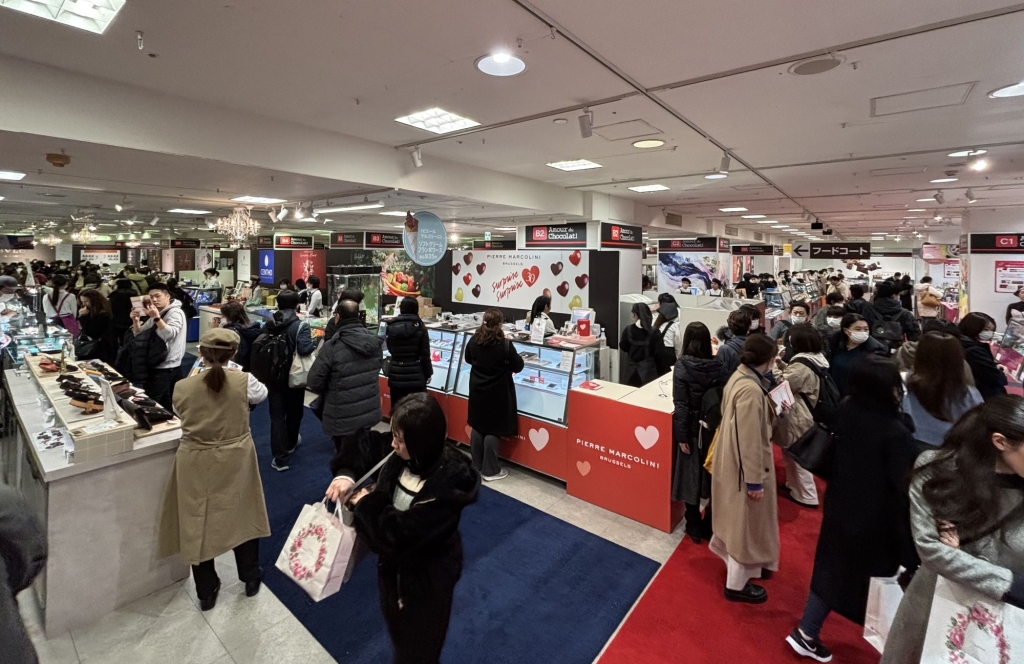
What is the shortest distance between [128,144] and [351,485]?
3.74 m

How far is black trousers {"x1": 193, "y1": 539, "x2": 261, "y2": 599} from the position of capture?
2900 mm

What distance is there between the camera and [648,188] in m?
8.50

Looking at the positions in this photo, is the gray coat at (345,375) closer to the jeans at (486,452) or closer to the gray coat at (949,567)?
the jeans at (486,452)

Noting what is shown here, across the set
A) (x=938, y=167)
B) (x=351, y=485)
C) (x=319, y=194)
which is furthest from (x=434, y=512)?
(x=938, y=167)

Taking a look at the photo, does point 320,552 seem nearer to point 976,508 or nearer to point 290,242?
point 976,508

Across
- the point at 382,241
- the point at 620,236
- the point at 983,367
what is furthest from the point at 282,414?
the point at 382,241

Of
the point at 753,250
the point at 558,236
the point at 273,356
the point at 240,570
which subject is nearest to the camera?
the point at 240,570

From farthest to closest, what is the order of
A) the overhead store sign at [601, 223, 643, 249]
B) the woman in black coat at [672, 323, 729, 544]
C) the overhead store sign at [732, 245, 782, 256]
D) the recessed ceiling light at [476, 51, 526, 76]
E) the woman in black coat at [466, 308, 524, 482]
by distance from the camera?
the overhead store sign at [732, 245, 782, 256], the overhead store sign at [601, 223, 643, 249], the woman in black coat at [466, 308, 524, 482], the woman in black coat at [672, 323, 729, 544], the recessed ceiling light at [476, 51, 526, 76]

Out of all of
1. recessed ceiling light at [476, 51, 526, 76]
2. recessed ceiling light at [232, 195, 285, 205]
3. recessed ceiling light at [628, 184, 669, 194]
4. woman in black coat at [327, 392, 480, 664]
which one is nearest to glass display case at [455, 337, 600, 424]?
recessed ceiling light at [476, 51, 526, 76]

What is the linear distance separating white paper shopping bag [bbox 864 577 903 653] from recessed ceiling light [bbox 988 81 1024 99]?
3.81 metres

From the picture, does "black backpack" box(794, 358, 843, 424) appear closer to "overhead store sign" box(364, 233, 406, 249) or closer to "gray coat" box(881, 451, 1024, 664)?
"gray coat" box(881, 451, 1024, 664)

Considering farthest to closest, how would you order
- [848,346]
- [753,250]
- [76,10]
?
[753,250] < [848,346] < [76,10]

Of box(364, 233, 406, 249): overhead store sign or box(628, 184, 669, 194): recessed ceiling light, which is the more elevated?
box(628, 184, 669, 194): recessed ceiling light

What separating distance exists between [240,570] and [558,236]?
8506 millimetres
